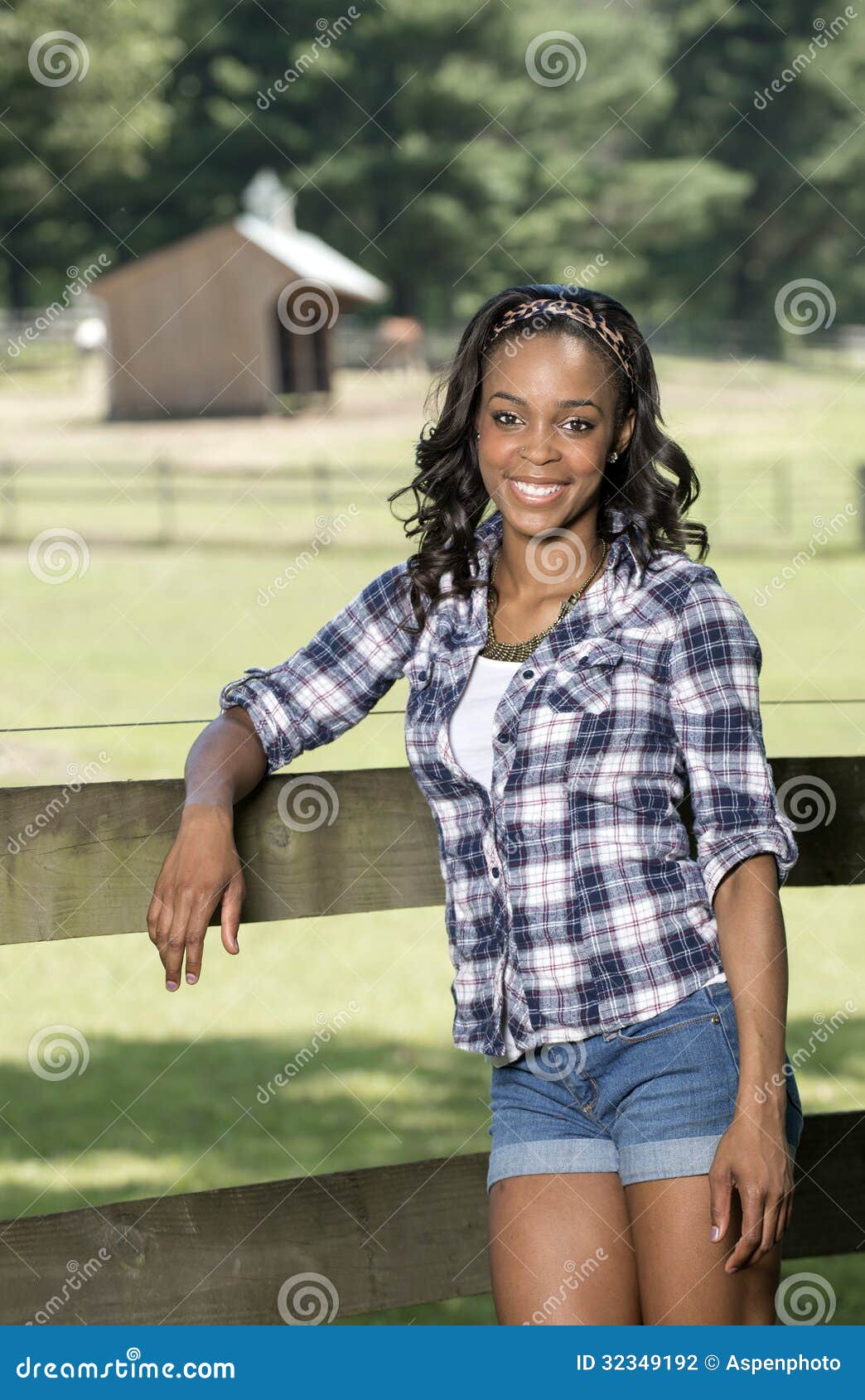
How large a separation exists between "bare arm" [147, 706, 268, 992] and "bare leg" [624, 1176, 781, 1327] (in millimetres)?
591

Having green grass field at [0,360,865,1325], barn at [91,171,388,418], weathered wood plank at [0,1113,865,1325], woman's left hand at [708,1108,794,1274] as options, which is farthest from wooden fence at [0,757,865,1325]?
barn at [91,171,388,418]

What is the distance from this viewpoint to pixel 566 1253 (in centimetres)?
199

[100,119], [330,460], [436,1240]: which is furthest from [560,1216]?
[100,119]

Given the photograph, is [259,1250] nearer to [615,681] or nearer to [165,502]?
[615,681]

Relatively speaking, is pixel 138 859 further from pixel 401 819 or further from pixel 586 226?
pixel 586 226

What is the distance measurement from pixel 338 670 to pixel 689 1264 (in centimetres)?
92

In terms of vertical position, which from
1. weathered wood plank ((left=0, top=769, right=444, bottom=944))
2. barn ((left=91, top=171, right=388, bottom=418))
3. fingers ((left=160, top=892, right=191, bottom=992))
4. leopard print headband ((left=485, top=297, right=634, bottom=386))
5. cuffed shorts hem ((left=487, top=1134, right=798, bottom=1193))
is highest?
barn ((left=91, top=171, right=388, bottom=418))

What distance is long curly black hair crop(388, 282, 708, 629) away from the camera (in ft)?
7.38

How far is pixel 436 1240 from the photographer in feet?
7.80

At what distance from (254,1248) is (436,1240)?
27 centimetres

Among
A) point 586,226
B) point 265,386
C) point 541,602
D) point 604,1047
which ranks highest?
point 586,226

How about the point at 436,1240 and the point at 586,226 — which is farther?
the point at 586,226

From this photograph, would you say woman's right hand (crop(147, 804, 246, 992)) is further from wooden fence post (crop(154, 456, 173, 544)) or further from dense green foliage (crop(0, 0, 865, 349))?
dense green foliage (crop(0, 0, 865, 349))

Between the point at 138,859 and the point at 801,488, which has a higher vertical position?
the point at 801,488
